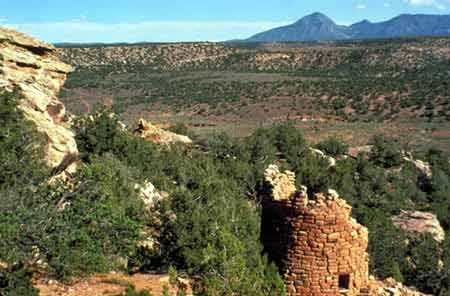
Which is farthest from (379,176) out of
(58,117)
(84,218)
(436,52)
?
(436,52)

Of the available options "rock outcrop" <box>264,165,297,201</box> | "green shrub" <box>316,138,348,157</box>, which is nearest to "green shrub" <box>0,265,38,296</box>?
"rock outcrop" <box>264,165,297,201</box>

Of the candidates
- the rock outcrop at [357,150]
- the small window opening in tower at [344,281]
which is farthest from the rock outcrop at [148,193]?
the rock outcrop at [357,150]

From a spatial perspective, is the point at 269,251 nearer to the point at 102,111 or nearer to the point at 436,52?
the point at 102,111

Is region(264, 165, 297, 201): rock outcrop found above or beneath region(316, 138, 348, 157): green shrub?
above

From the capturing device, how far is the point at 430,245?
824 inches

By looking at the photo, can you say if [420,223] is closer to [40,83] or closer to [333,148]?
[333,148]

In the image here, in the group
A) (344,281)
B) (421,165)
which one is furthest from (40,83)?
(421,165)

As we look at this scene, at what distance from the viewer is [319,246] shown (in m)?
11.2

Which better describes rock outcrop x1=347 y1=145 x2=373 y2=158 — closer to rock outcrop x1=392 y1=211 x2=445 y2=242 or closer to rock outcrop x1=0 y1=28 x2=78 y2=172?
rock outcrop x1=392 y1=211 x2=445 y2=242

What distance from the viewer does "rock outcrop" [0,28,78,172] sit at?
1761 cm

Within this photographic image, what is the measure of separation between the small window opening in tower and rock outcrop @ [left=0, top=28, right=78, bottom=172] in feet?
27.4

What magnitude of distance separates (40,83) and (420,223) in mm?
15432

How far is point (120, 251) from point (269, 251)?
2938 mm

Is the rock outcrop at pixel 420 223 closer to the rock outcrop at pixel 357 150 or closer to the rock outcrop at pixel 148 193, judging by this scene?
the rock outcrop at pixel 148 193
